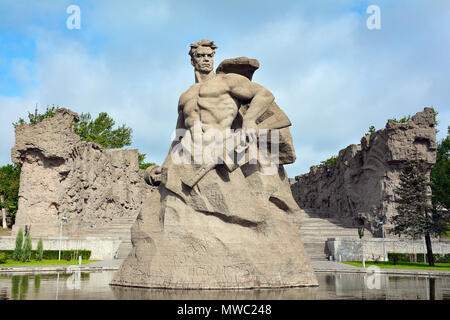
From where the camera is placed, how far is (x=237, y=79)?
34.4ft

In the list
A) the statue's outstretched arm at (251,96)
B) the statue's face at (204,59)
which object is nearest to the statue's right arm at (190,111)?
the statue's face at (204,59)

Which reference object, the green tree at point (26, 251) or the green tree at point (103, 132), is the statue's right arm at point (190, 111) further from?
the green tree at point (103, 132)

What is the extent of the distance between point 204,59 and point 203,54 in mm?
123

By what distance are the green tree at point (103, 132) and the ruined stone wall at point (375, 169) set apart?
28.4 metres

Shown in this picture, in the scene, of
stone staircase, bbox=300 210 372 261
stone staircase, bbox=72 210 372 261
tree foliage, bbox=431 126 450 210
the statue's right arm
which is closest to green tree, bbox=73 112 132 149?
stone staircase, bbox=72 210 372 261

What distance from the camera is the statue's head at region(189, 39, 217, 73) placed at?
1079 centimetres

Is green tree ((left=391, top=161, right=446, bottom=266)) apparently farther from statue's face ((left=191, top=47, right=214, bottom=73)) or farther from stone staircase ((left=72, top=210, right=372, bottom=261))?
statue's face ((left=191, top=47, right=214, bottom=73))

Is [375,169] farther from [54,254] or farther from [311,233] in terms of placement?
[54,254]

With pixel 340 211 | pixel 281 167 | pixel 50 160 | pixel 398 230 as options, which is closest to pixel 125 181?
pixel 50 160

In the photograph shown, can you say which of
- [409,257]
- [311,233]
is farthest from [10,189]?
[409,257]

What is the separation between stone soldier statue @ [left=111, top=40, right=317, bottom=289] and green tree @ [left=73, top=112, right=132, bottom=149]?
148 feet

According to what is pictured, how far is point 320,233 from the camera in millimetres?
32219
